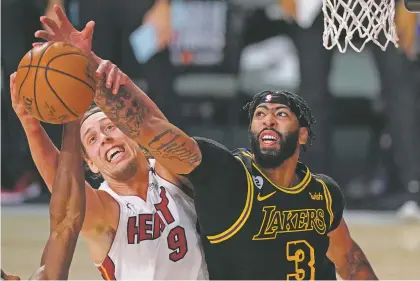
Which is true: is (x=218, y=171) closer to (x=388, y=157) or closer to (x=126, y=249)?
(x=126, y=249)

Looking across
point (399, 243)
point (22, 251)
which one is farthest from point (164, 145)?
point (399, 243)

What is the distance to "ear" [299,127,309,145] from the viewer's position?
3.89 metres

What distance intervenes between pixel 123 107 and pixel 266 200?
92 centimetres

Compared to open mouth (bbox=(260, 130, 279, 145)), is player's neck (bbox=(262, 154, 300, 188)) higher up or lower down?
lower down

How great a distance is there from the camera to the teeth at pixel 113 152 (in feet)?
12.6

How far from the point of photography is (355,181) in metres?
8.15

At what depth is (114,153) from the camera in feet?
12.6

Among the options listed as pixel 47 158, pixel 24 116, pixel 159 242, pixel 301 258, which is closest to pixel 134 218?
pixel 159 242

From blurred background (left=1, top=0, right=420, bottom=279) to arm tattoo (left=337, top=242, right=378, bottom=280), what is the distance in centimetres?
94

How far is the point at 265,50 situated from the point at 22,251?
142 inches

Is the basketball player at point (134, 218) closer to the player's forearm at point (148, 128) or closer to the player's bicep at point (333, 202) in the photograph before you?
the player's forearm at point (148, 128)

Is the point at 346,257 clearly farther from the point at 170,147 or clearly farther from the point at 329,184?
the point at 170,147

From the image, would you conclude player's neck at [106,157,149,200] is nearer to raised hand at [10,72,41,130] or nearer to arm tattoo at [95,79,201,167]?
arm tattoo at [95,79,201,167]

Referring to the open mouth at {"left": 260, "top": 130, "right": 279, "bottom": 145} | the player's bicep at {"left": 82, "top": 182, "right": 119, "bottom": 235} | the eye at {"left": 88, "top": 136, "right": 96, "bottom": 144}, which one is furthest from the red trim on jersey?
the open mouth at {"left": 260, "top": 130, "right": 279, "bottom": 145}
